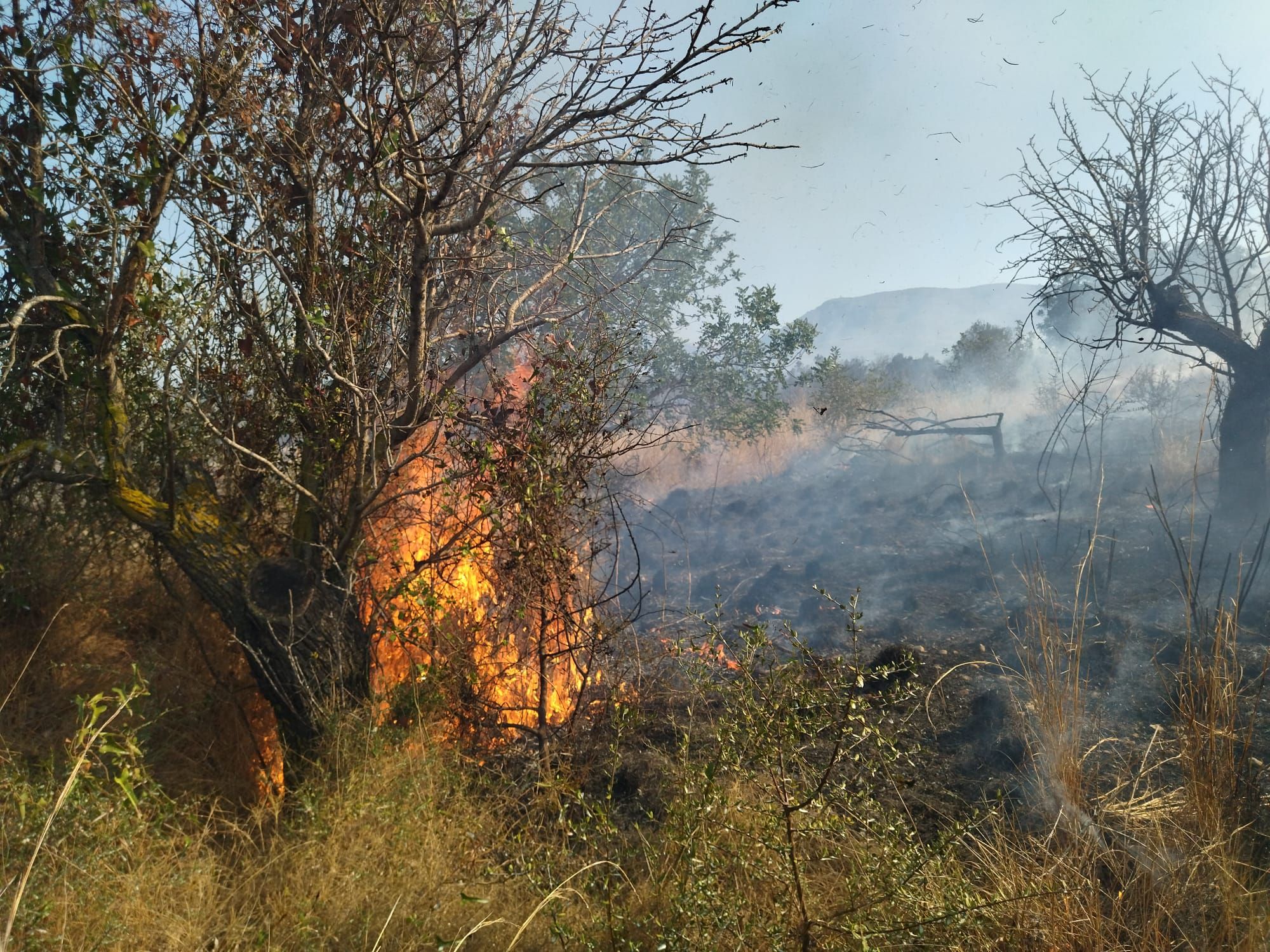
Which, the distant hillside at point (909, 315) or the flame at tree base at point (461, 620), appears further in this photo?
the distant hillside at point (909, 315)

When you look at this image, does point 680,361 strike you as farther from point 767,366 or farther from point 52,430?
point 52,430

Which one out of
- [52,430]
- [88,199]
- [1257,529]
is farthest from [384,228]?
[1257,529]

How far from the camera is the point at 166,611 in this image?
445 cm

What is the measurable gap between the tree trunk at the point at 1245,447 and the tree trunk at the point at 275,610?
856 centimetres

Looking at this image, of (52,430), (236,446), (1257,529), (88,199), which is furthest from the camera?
(1257,529)

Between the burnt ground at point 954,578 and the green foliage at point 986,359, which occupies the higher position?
the green foliage at point 986,359

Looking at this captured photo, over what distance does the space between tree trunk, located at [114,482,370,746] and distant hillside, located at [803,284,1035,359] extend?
3275 inches

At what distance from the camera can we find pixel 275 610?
3.42m

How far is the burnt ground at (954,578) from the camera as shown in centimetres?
411

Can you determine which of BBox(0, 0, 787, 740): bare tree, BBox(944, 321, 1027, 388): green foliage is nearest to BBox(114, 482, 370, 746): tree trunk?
BBox(0, 0, 787, 740): bare tree

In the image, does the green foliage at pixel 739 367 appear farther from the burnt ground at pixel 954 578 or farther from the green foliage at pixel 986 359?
the green foliage at pixel 986 359

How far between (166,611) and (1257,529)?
969 cm

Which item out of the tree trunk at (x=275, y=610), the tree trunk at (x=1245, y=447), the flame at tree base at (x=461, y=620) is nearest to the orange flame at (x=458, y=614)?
the flame at tree base at (x=461, y=620)

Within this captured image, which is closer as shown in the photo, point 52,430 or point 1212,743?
point 1212,743
